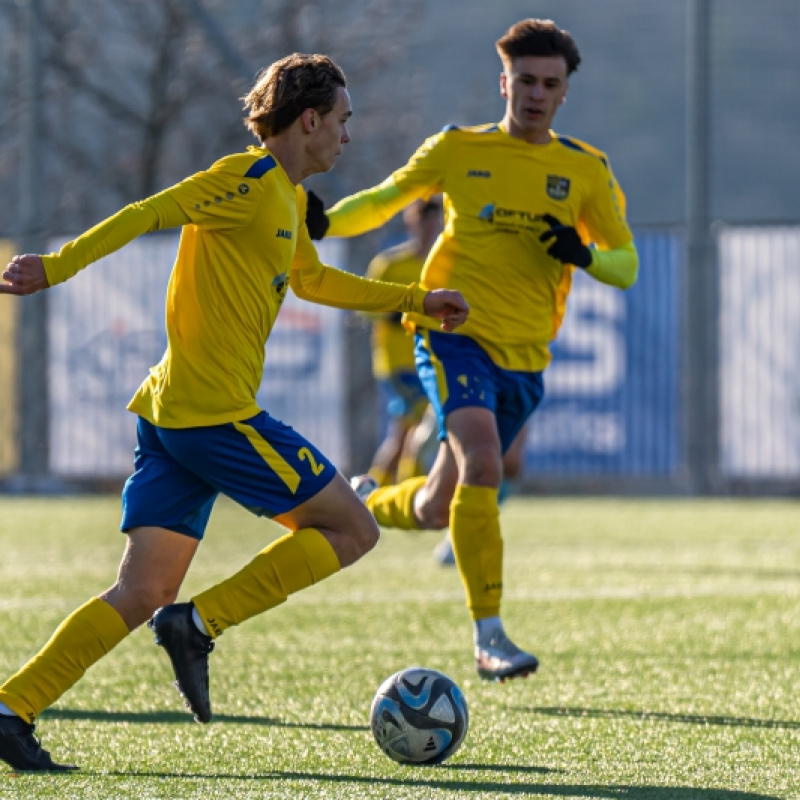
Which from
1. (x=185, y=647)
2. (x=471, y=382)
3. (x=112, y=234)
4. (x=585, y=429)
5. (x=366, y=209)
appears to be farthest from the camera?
(x=585, y=429)

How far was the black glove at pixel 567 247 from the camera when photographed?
5586mm

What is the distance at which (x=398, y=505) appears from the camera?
21.1 ft

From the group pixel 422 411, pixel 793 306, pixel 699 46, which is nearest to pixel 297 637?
pixel 422 411

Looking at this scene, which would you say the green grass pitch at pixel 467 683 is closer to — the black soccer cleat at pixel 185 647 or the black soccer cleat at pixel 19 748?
the black soccer cleat at pixel 19 748

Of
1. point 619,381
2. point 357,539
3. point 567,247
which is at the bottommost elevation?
point 357,539

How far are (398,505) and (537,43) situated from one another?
5.89 feet

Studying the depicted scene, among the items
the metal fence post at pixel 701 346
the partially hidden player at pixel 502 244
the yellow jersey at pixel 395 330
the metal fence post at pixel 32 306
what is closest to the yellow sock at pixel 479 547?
the partially hidden player at pixel 502 244

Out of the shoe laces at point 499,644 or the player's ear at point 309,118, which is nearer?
the player's ear at point 309,118

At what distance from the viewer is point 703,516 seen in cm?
1323

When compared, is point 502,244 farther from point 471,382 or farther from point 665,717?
point 665,717

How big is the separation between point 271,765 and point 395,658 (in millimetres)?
1867

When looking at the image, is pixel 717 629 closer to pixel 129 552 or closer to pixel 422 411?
pixel 129 552

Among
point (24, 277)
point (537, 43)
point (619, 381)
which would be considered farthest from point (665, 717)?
point (619, 381)

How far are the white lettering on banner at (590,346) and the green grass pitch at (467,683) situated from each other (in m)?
4.25
